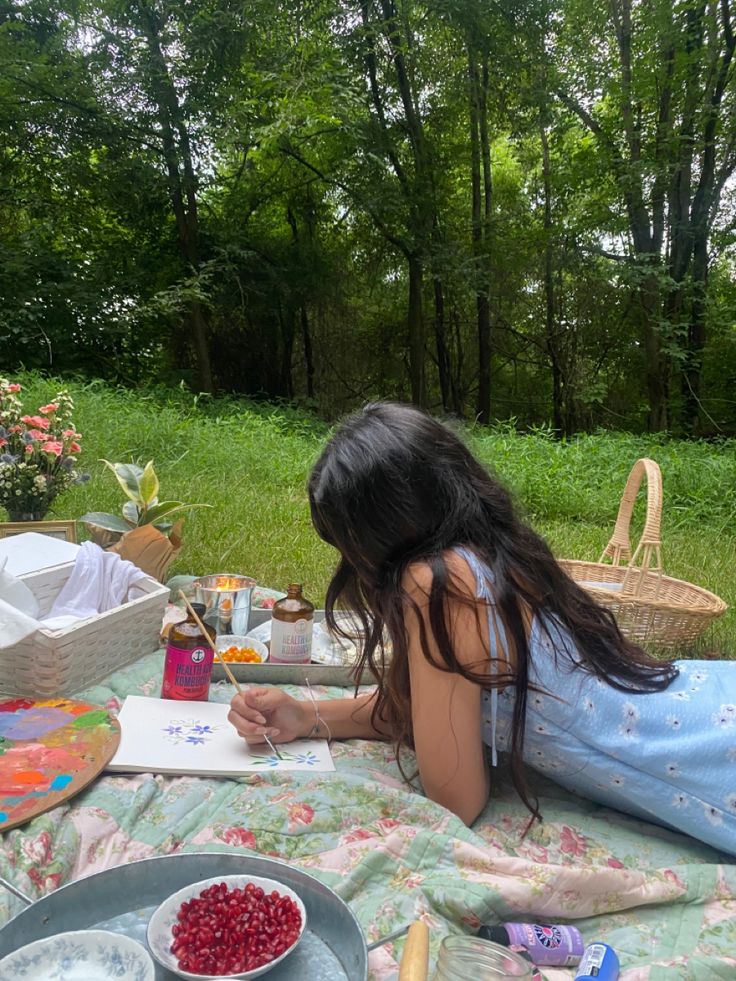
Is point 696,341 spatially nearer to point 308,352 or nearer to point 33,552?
point 308,352

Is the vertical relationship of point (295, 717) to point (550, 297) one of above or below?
below

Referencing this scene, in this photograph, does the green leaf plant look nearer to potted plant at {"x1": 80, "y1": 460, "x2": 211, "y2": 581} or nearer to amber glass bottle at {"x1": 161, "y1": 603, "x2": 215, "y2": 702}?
potted plant at {"x1": 80, "y1": 460, "x2": 211, "y2": 581}

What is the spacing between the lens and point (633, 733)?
1.27 m

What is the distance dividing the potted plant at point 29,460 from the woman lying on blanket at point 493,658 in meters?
1.33

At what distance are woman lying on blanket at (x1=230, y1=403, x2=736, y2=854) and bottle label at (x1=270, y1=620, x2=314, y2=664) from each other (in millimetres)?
458

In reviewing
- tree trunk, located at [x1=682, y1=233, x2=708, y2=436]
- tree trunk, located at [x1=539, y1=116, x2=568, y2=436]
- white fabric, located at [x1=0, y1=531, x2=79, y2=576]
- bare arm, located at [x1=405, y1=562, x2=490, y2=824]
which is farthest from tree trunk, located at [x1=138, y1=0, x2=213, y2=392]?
bare arm, located at [x1=405, y1=562, x2=490, y2=824]

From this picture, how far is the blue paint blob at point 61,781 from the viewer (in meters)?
1.28

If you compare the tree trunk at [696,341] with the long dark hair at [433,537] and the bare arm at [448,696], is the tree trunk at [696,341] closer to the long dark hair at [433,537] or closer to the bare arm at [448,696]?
the long dark hair at [433,537]

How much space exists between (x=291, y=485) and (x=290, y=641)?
9.68 ft

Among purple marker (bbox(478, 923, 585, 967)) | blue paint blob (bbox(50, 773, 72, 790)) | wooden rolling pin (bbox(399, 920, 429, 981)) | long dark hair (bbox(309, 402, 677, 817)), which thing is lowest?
purple marker (bbox(478, 923, 585, 967))

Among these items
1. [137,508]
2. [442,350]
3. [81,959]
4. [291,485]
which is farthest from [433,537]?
[442,350]

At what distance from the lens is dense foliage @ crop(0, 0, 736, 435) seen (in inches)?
305

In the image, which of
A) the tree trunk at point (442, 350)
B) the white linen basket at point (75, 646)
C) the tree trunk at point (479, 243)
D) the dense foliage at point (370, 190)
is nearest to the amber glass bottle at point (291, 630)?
the white linen basket at point (75, 646)

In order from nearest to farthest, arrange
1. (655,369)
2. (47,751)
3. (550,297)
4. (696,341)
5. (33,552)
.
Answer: (47,751) → (33,552) → (696,341) → (655,369) → (550,297)
